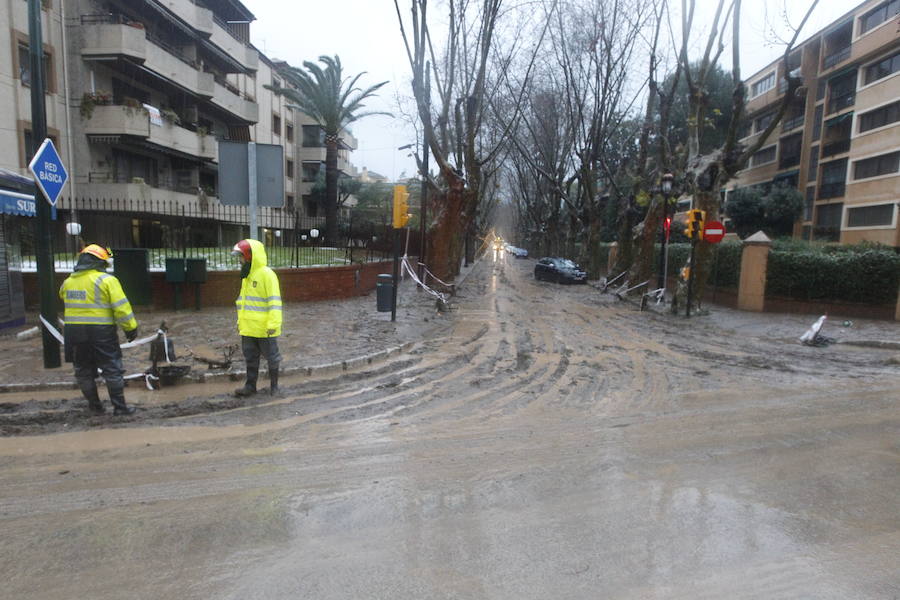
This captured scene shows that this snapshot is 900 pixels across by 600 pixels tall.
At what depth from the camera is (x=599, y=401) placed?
21.7 ft

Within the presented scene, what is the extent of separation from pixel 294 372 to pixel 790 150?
139 feet

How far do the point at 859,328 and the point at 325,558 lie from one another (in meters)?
14.4

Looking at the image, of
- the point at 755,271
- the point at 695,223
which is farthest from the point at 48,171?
the point at 755,271

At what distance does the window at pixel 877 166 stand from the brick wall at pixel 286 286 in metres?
27.9

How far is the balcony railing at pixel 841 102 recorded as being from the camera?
107ft

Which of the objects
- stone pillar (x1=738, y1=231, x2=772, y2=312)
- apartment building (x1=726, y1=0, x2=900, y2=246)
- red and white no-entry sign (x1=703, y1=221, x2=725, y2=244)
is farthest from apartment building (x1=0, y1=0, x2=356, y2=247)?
apartment building (x1=726, y1=0, x2=900, y2=246)

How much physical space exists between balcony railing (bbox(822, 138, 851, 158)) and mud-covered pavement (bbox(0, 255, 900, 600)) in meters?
33.2

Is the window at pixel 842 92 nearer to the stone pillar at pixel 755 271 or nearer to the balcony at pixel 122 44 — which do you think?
the stone pillar at pixel 755 271

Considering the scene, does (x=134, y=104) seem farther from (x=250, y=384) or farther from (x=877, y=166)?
(x=877, y=166)

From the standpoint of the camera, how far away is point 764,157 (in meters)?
42.8

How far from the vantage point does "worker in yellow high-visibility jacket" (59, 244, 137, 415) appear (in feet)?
17.9

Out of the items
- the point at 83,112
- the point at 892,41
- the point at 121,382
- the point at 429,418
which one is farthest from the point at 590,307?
the point at 892,41

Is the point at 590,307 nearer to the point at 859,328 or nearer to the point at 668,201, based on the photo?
the point at 668,201

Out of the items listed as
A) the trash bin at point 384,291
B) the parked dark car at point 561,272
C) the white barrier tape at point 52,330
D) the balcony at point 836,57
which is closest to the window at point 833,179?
the balcony at point 836,57
